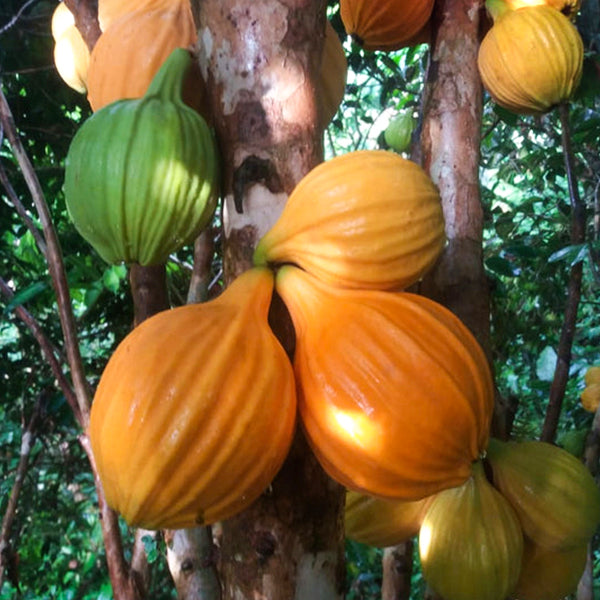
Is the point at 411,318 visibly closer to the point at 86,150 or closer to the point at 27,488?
the point at 86,150

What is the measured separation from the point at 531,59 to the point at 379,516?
84 cm

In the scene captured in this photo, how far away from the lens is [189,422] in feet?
1.89

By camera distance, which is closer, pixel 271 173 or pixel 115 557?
pixel 271 173

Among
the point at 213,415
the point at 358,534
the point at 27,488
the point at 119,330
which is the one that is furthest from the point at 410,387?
the point at 27,488

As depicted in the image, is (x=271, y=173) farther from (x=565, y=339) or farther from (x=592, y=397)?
(x=592, y=397)

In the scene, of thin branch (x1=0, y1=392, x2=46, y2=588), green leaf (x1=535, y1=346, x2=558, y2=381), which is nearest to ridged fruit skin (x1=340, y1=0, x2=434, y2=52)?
thin branch (x1=0, y1=392, x2=46, y2=588)

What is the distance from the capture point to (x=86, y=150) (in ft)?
2.34

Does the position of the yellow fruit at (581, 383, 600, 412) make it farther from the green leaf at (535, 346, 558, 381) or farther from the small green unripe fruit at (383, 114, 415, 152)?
the green leaf at (535, 346, 558, 381)

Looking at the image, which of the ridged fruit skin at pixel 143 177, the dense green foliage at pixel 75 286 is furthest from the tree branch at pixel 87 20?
the dense green foliage at pixel 75 286

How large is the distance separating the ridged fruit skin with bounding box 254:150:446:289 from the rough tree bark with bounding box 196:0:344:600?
6cm

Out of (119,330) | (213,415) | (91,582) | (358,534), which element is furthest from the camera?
(91,582)

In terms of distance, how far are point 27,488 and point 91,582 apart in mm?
475

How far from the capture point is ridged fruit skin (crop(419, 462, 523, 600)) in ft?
3.00

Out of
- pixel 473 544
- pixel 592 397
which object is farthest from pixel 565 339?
pixel 473 544
